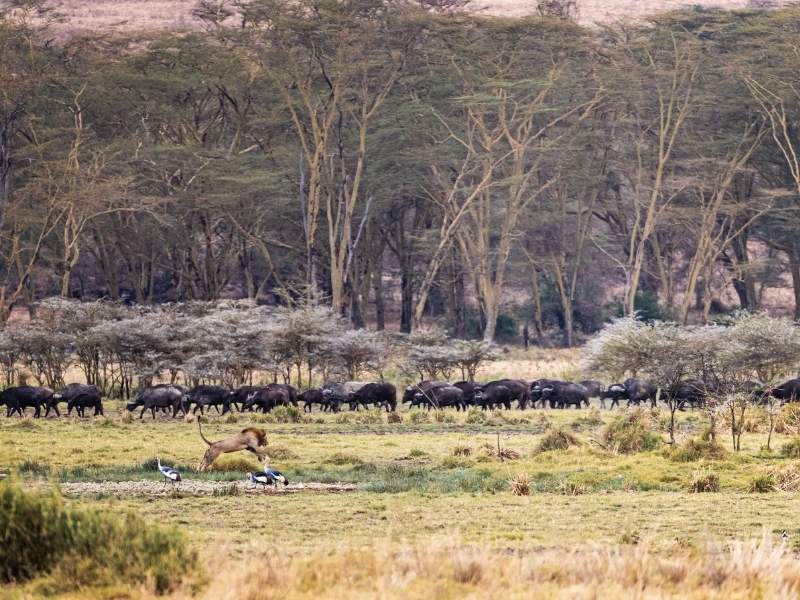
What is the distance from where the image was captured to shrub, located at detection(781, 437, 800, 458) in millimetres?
21844

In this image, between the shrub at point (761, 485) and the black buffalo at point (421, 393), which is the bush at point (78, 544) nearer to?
the shrub at point (761, 485)

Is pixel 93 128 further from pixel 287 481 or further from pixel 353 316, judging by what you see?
pixel 287 481

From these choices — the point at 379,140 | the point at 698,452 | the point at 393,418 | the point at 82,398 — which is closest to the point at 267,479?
the point at 698,452

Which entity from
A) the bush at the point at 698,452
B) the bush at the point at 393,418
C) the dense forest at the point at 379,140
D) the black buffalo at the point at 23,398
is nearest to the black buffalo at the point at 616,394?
the bush at the point at 393,418

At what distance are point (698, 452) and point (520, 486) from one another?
437 cm

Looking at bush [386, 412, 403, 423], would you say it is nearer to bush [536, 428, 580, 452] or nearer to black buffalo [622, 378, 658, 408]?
black buffalo [622, 378, 658, 408]

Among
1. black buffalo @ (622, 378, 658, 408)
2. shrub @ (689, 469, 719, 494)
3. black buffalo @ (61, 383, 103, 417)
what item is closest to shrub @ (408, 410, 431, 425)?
black buffalo @ (61, 383, 103, 417)

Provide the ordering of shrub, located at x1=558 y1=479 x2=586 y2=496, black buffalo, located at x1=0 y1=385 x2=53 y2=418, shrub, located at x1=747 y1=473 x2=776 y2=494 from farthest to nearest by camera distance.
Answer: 1. black buffalo, located at x1=0 y1=385 x2=53 y2=418
2. shrub, located at x1=747 y1=473 x2=776 y2=494
3. shrub, located at x1=558 y1=479 x2=586 y2=496

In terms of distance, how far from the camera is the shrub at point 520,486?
1770 centimetres

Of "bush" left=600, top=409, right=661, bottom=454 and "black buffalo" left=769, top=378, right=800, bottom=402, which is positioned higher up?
"bush" left=600, top=409, right=661, bottom=454

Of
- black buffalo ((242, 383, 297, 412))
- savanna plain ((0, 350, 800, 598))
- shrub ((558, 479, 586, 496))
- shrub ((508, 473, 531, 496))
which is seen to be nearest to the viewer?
savanna plain ((0, 350, 800, 598))

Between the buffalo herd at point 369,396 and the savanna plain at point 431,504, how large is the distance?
2.95ft

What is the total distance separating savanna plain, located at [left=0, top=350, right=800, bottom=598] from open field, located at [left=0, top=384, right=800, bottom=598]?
0.10 ft

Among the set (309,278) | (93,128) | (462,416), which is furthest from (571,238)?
(462,416)
